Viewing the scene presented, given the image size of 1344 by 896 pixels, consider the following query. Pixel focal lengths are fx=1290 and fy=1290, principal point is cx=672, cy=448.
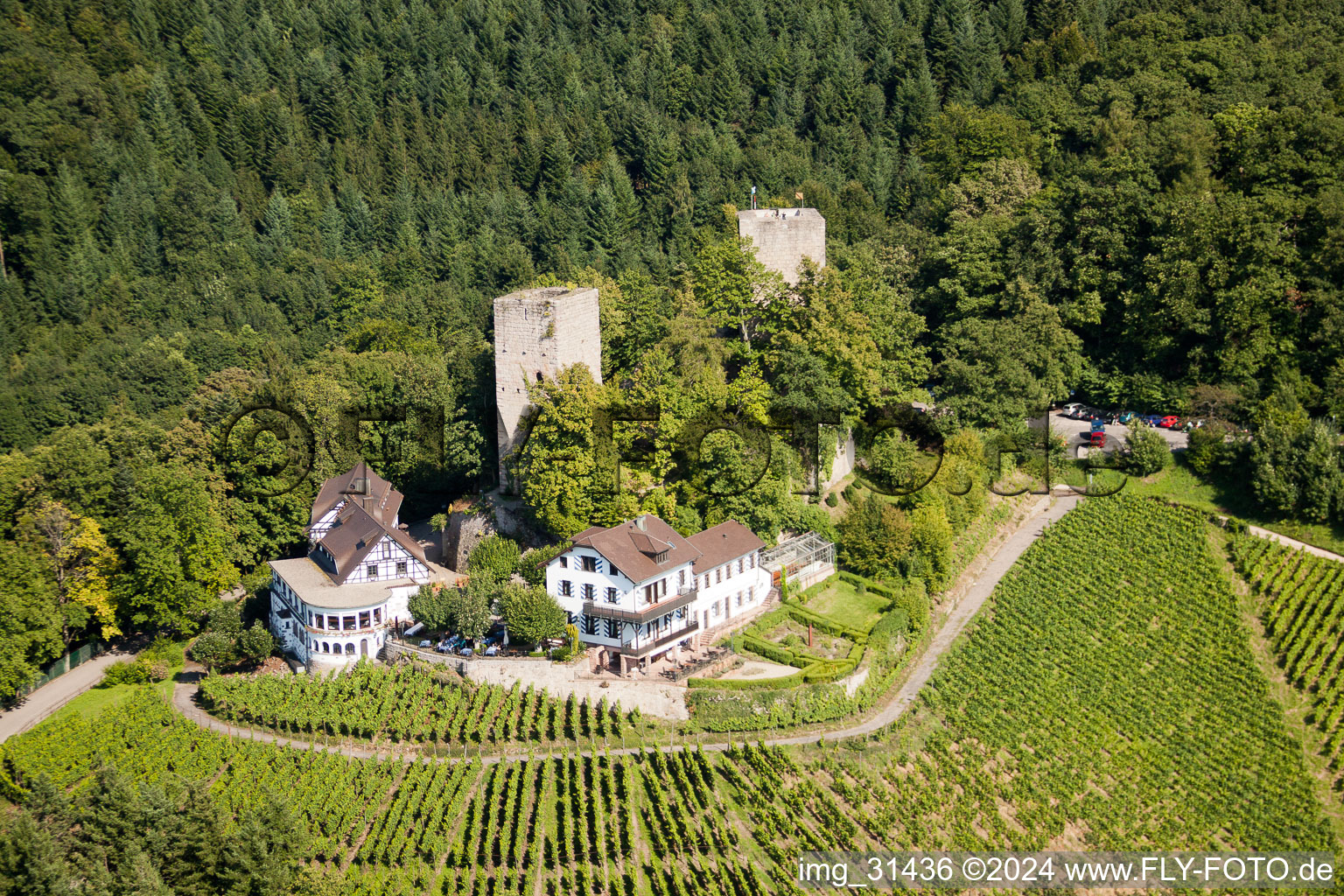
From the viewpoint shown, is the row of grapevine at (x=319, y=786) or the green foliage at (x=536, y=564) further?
the green foliage at (x=536, y=564)

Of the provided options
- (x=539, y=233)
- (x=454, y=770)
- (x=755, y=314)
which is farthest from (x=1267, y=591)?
(x=539, y=233)

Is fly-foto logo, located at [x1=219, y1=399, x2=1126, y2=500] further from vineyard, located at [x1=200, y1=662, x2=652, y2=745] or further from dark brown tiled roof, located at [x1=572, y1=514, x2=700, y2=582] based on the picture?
vineyard, located at [x1=200, y1=662, x2=652, y2=745]

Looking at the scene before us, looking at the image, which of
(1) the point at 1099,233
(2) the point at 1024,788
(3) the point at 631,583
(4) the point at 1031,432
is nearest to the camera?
(2) the point at 1024,788

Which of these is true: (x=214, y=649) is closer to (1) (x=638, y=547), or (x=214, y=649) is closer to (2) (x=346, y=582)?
(2) (x=346, y=582)

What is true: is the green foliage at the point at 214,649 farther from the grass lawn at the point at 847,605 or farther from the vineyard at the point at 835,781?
the grass lawn at the point at 847,605

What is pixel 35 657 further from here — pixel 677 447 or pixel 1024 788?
pixel 1024 788

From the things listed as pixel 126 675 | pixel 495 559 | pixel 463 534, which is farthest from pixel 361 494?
pixel 126 675

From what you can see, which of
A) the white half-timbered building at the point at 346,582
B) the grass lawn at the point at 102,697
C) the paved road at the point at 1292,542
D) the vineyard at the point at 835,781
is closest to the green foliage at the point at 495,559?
the white half-timbered building at the point at 346,582
